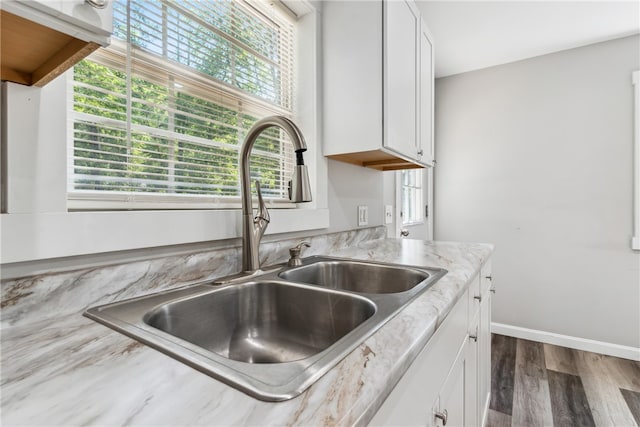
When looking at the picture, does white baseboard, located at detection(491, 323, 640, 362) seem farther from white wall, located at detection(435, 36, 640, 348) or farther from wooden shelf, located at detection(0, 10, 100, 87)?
wooden shelf, located at detection(0, 10, 100, 87)

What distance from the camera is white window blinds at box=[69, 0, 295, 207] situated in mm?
816

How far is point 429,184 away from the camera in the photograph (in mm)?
3209

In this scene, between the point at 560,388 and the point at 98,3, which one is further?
the point at 560,388

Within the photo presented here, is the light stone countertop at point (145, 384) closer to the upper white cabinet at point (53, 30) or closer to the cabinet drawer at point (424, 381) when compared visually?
the cabinet drawer at point (424, 381)

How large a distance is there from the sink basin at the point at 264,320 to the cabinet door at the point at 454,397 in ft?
0.90

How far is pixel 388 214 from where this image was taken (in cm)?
219

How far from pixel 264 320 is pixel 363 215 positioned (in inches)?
43.8

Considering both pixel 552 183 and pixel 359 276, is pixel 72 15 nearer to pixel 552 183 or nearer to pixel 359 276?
pixel 359 276

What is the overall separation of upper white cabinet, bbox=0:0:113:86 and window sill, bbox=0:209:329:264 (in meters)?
0.30

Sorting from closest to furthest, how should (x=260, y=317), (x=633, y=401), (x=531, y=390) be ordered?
(x=260, y=317) < (x=633, y=401) < (x=531, y=390)

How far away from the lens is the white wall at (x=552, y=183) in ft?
7.92

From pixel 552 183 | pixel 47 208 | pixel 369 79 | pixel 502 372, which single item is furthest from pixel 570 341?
pixel 47 208

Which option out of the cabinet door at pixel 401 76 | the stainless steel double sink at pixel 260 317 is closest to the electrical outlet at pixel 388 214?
the cabinet door at pixel 401 76

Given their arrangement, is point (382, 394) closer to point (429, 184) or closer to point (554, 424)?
point (554, 424)
